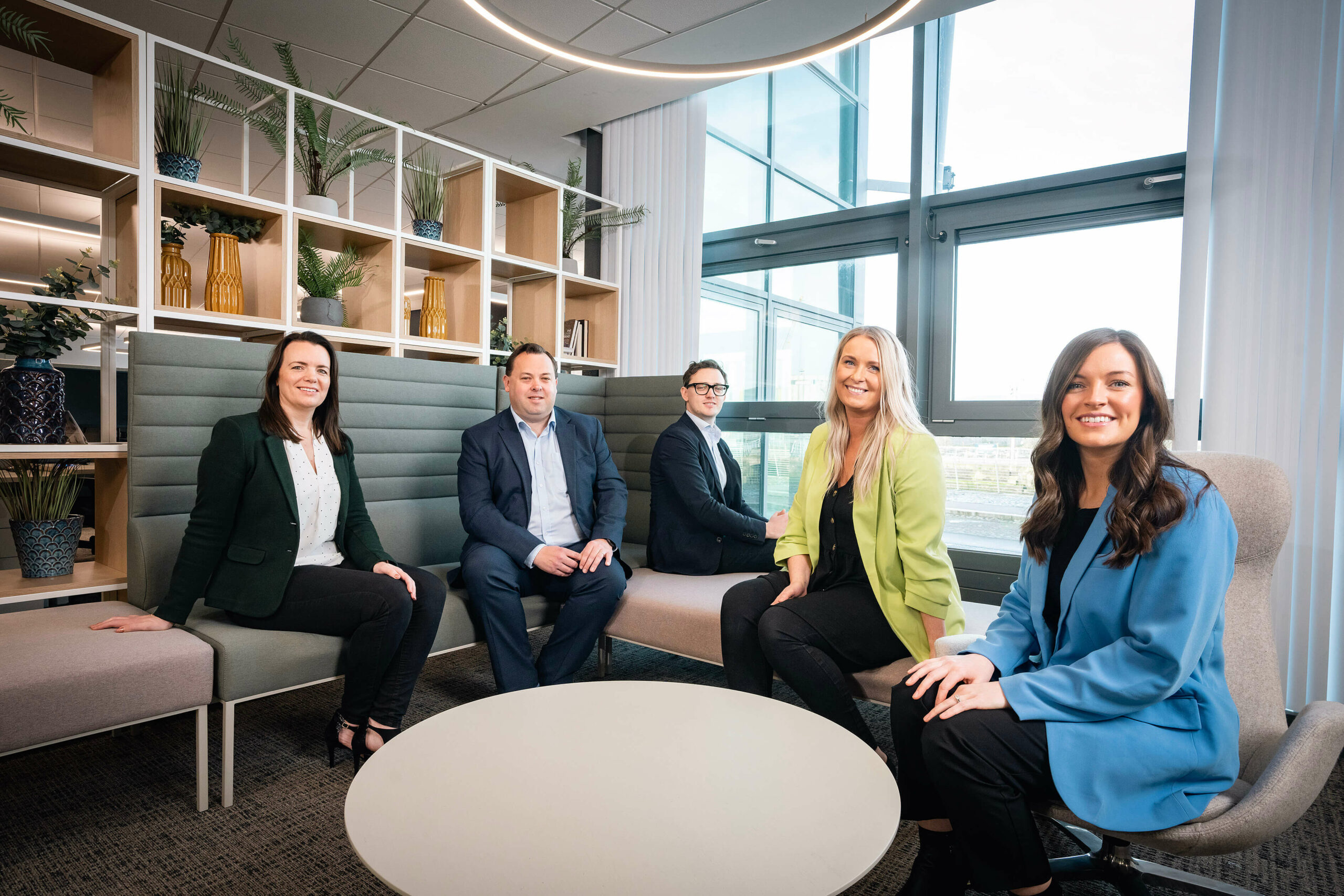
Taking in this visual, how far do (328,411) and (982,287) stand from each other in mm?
2758

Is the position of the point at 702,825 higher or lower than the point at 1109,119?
lower

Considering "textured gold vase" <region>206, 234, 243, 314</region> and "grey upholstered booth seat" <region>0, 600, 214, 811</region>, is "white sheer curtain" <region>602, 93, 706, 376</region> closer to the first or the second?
"textured gold vase" <region>206, 234, 243, 314</region>

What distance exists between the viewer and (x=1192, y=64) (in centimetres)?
277

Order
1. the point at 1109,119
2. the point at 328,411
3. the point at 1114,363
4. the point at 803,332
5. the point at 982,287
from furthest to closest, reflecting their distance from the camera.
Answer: the point at 803,332 < the point at 982,287 < the point at 1109,119 < the point at 328,411 < the point at 1114,363

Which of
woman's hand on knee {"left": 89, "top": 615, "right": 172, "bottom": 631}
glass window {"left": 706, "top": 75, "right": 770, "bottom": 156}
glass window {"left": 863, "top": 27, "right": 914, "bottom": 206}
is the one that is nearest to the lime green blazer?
woman's hand on knee {"left": 89, "top": 615, "right": 172, "bottom": 631}

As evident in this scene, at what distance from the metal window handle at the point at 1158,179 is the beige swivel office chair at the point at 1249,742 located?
66.1 inches

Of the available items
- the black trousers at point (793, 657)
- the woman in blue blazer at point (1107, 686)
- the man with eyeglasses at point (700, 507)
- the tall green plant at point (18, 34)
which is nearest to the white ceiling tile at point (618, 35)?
the man with eyeglasses at point (700, 507)

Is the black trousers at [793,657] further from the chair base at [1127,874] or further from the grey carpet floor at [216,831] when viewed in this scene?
the chair base at [1127,874]

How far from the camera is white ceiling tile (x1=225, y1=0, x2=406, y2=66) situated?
3.29 meters

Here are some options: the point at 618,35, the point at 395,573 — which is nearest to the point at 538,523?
the point at 395,573

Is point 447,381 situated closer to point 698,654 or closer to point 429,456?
point 429,456

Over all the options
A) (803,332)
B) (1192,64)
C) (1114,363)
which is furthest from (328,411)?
(1192,64)

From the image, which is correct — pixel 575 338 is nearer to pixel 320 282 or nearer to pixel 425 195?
pixel 425 195

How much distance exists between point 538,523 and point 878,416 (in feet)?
4.13
